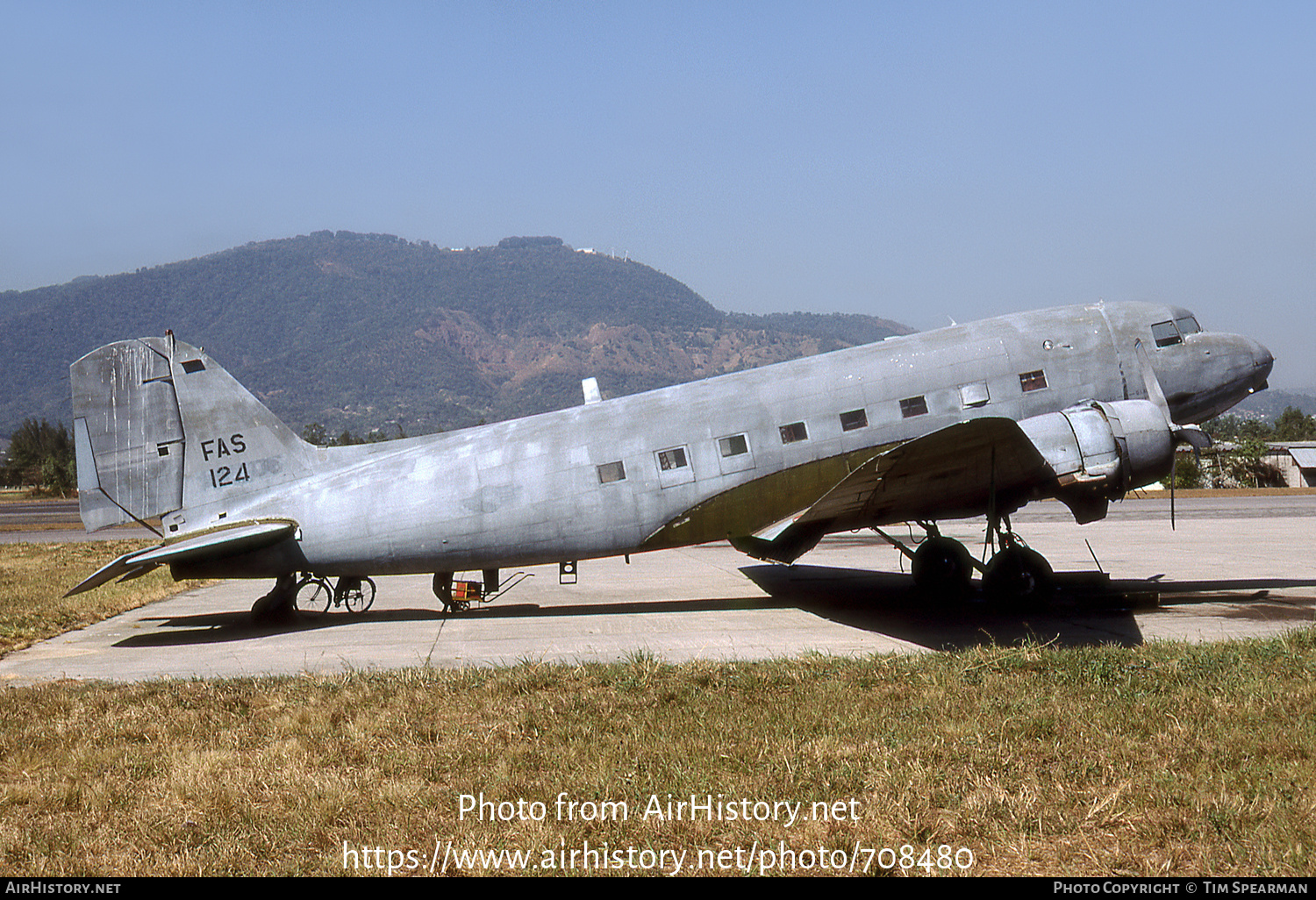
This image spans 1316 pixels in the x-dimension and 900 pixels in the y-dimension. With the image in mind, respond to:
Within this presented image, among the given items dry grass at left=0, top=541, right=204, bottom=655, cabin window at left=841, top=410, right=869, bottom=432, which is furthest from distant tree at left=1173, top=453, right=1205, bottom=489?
dry grass at left=0, top=541, right=204, bottom=655

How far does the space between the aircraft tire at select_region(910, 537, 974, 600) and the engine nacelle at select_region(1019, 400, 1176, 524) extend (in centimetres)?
267

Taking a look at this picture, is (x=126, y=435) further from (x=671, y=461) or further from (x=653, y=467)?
(x=671, y=461)

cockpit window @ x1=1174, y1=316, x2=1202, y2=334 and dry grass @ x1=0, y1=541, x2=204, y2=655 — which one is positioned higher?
cockpit window @ x1=1174, y1=316, x2=1202, y2=334

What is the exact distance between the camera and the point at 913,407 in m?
14.6

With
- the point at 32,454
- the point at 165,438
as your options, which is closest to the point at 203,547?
the point at 165,438

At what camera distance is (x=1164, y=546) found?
24.1 metres

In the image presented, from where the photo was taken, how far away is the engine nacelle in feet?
43.1

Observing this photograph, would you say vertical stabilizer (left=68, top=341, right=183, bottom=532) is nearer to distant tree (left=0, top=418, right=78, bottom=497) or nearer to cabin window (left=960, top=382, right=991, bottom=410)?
cabin window (left=960, top=382, right=991, bottom=410)

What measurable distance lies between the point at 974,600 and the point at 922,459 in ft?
16.6

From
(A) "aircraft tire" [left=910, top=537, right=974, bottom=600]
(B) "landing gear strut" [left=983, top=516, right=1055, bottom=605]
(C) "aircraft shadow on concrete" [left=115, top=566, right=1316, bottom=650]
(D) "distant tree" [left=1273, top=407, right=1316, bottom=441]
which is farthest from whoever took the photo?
(D) "distant tree" [left=1273, top=407, right=1316, bottom=441]

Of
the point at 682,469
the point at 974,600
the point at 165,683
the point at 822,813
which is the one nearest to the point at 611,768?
the point at 822,813

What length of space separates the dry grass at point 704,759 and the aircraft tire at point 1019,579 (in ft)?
11.4

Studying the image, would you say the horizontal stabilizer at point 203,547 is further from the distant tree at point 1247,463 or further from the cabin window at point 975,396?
the distant tree at point 1247,463

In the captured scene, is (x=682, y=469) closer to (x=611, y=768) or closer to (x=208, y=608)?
(x=611, y=768)
